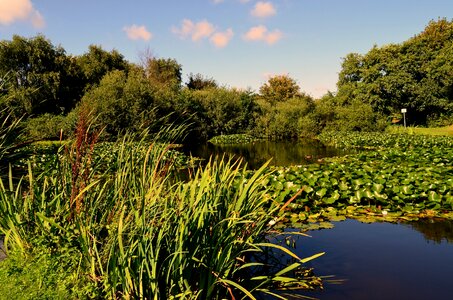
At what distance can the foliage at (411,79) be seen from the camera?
35.5m

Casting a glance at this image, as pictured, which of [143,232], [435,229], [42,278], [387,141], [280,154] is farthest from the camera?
[280,154]

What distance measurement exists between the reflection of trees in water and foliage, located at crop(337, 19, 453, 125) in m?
31.5

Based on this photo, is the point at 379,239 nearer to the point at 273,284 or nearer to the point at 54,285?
the point at 273,284

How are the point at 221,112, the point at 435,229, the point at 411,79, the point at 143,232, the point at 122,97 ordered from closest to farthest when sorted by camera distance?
the point at 143,232 → the point at 435,229 → the point at 122,97 → the point at 411,79 → the point at 221,112

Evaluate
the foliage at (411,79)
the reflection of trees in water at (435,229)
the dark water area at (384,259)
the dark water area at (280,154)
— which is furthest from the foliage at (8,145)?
the foliage at (411,79)

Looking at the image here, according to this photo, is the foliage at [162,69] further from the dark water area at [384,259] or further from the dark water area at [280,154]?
the dark water area at [384,259]

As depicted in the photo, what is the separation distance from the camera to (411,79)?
119 feet

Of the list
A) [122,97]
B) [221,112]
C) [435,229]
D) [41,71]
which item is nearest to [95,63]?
[41,71]

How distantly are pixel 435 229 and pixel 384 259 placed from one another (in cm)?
194

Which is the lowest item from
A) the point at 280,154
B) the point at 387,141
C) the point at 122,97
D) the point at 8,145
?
the point at 280,154

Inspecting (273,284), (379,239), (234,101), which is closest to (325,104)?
(234,101)

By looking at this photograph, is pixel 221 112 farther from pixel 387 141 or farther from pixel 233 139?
pixel 387 141

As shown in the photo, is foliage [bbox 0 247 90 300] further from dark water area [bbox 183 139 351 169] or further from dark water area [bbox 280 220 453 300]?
dark water area [bbox 183 139 351 169]

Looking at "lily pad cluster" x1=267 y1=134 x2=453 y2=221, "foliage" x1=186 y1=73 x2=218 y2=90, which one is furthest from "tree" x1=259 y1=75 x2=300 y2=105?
"lily pad cluster" x1=267 y1=134 x2=453 y2=221
